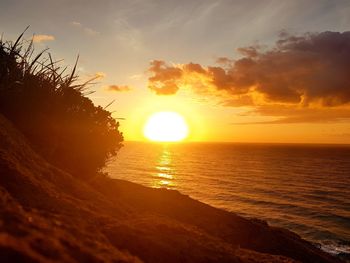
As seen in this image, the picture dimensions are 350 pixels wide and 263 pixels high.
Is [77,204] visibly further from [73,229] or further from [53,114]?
[53,114]

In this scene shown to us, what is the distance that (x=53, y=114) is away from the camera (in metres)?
13.4

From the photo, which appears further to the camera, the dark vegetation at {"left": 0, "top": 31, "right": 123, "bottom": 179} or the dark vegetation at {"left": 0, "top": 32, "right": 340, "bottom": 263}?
the dark vegetation at {"left": 0, "top": 31, "right": 123, "bottom": 179}

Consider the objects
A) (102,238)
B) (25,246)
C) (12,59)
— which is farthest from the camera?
(12,59)

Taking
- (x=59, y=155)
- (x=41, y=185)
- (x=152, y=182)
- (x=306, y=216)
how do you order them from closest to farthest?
(x=41, y=185), (x=59, y=155), (x=306, y=216), (x=152, y=182)

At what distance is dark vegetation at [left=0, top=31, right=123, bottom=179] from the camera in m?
12.0

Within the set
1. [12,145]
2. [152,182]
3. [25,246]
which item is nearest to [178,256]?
[25,246]

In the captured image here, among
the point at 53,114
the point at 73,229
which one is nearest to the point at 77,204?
the point at 73,229

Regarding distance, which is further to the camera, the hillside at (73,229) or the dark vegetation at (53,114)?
the dark vegetation at (53,114)

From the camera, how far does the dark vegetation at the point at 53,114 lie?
39.4ft

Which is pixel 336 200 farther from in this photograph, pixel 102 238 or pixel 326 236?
pixel 102 238

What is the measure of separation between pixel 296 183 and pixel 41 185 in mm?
80879

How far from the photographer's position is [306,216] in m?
46.2

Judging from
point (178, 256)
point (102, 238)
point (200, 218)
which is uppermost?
point (102, 238)

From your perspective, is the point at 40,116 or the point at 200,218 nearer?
the point at 40,116
